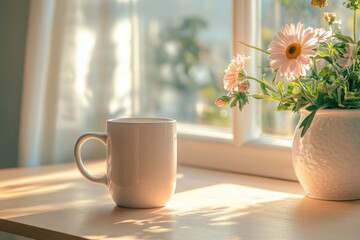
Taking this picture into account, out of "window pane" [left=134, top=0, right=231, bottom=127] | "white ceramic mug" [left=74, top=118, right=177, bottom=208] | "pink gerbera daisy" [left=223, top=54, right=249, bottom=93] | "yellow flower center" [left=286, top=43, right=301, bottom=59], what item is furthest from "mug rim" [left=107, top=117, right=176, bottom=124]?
"window pane" [left=134, top=0, right=231, bottom=127]

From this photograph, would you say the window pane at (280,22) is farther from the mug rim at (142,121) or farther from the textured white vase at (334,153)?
the mug rim at (142,121)

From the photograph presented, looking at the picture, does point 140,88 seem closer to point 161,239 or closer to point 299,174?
point 299,174

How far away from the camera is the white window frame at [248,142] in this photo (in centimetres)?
163

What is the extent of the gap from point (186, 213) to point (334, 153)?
27cm

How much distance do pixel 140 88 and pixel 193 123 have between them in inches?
7.1

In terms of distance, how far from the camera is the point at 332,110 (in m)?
1.31

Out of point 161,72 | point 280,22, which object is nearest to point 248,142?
point 280,22

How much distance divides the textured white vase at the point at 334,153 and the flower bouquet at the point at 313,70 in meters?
0.02

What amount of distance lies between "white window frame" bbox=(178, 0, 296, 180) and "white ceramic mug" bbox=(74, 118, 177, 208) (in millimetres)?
390

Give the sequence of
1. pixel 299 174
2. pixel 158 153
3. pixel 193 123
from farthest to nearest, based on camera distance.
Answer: pixel 193 123, pixel 299 174, pixel 158 153

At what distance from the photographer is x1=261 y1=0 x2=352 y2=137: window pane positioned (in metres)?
1.60

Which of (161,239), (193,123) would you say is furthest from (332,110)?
(193,123)

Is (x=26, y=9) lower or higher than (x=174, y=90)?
higher

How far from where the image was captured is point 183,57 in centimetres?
192
